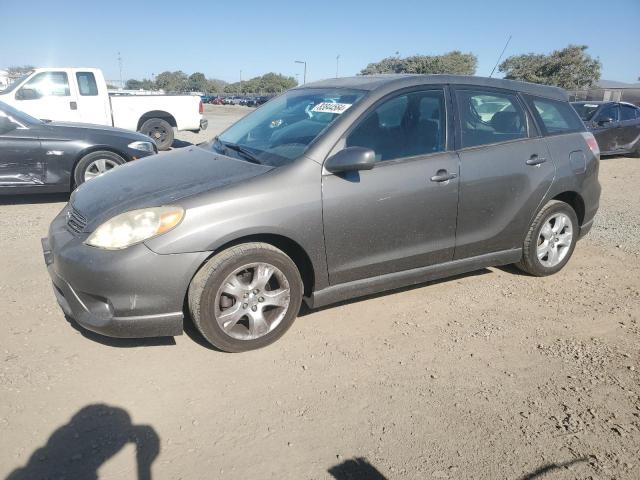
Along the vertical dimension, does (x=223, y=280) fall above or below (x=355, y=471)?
above

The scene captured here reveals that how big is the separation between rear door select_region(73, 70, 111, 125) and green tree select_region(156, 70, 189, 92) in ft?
336

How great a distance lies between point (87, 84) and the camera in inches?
437

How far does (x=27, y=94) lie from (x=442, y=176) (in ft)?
33.6

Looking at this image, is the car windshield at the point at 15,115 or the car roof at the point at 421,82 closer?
the car roof at the point at 421,82

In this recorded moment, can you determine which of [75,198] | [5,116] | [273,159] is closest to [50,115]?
[5,116]

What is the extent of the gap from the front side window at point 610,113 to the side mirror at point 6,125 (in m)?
12.0

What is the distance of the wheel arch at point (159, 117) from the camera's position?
1231 cm

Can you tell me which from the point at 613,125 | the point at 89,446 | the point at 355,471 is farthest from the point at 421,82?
the point at 613,125

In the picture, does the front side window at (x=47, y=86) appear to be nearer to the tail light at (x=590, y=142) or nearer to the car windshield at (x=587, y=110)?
the tail light at (x=590, y=142)

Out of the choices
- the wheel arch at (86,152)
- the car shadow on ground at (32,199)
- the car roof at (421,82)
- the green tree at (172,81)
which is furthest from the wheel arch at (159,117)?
the green tree at (172,81)

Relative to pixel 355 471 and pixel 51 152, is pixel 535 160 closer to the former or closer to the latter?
pixel 355 471

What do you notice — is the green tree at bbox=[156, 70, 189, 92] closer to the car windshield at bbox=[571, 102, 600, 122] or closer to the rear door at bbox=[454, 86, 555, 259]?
the car windshield at bbox=[571, 102, 600, 122]

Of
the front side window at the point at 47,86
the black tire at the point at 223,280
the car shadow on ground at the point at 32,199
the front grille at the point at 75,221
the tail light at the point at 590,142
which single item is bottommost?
the car shadow on ground at the point at 32,199

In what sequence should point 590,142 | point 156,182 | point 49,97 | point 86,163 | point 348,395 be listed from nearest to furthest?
point 348,395 → point 156,182 → point 590,142 → point 86,163 → point 49,97
